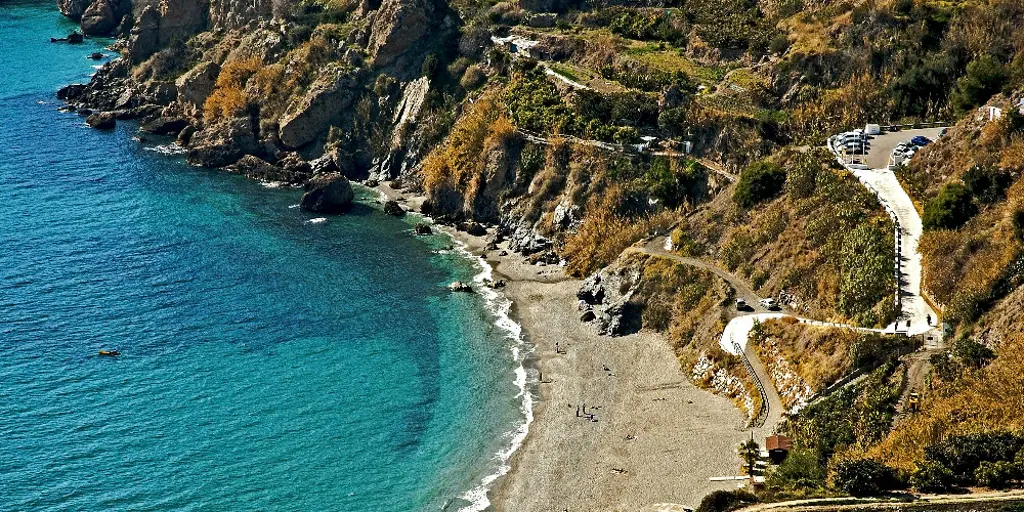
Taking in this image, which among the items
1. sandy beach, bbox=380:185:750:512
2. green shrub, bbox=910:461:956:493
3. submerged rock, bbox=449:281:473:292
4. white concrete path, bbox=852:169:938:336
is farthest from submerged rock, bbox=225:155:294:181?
green shrub, bbox=910:461:956:493

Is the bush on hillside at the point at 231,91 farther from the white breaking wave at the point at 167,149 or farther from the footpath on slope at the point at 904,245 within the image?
the footpath on slope at the point at 904,245

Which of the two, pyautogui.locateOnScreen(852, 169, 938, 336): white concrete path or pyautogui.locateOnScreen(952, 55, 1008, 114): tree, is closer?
pyautogui.locateOnScreen(852, 169, 938, 336): white concrete path

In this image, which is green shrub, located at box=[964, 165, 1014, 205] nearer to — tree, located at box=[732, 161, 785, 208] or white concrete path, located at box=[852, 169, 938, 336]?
white concrete path, located at box=[852, 169, 938, 336]

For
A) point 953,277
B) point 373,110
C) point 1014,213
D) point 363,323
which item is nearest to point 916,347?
point 953,277

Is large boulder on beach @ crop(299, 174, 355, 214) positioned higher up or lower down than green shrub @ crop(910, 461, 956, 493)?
higher up

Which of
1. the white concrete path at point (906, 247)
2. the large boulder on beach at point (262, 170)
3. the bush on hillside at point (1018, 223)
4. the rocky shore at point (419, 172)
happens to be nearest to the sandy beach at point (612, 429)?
the rocky shore at point (419, 172)

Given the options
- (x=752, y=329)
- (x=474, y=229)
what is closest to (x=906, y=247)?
(x=752, y=329)
